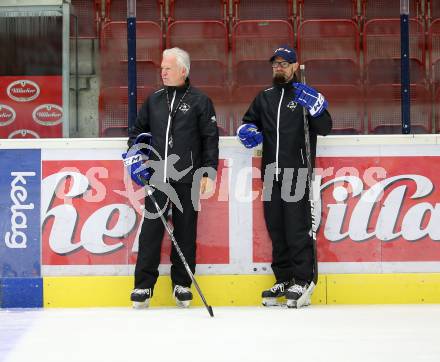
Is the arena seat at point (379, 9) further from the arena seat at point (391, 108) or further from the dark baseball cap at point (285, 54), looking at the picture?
the dark baseball cap at point (285, 54)

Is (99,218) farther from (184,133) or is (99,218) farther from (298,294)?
(298,294)

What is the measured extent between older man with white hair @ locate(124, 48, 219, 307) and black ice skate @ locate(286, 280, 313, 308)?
55cm

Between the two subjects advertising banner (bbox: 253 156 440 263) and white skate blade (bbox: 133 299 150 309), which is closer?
white skate blade (bbox: 133 299 150 309)

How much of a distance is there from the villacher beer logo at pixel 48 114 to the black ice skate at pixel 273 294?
8.89 feet

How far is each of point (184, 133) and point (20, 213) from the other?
3.51 feet

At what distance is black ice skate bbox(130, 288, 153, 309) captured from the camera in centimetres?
489

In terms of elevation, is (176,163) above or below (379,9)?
below

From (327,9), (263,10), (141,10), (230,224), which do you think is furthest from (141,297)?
(327,9)

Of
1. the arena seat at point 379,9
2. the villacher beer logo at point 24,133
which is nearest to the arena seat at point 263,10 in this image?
the arena seat at point 379,9

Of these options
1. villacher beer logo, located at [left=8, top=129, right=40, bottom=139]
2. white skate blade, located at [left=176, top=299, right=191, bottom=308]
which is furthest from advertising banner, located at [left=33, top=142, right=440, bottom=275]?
villacher beer logo, located at [left=8, top=129, right=40, bottom=139]

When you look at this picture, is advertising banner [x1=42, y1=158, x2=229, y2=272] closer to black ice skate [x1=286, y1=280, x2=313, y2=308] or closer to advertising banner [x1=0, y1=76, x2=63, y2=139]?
black ice skate [x1=286, y1=280, x2=313, y2=308]

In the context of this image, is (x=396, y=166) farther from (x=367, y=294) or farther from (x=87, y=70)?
(x=87, y=70)

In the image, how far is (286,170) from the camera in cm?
501

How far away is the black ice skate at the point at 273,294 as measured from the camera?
4996mm
